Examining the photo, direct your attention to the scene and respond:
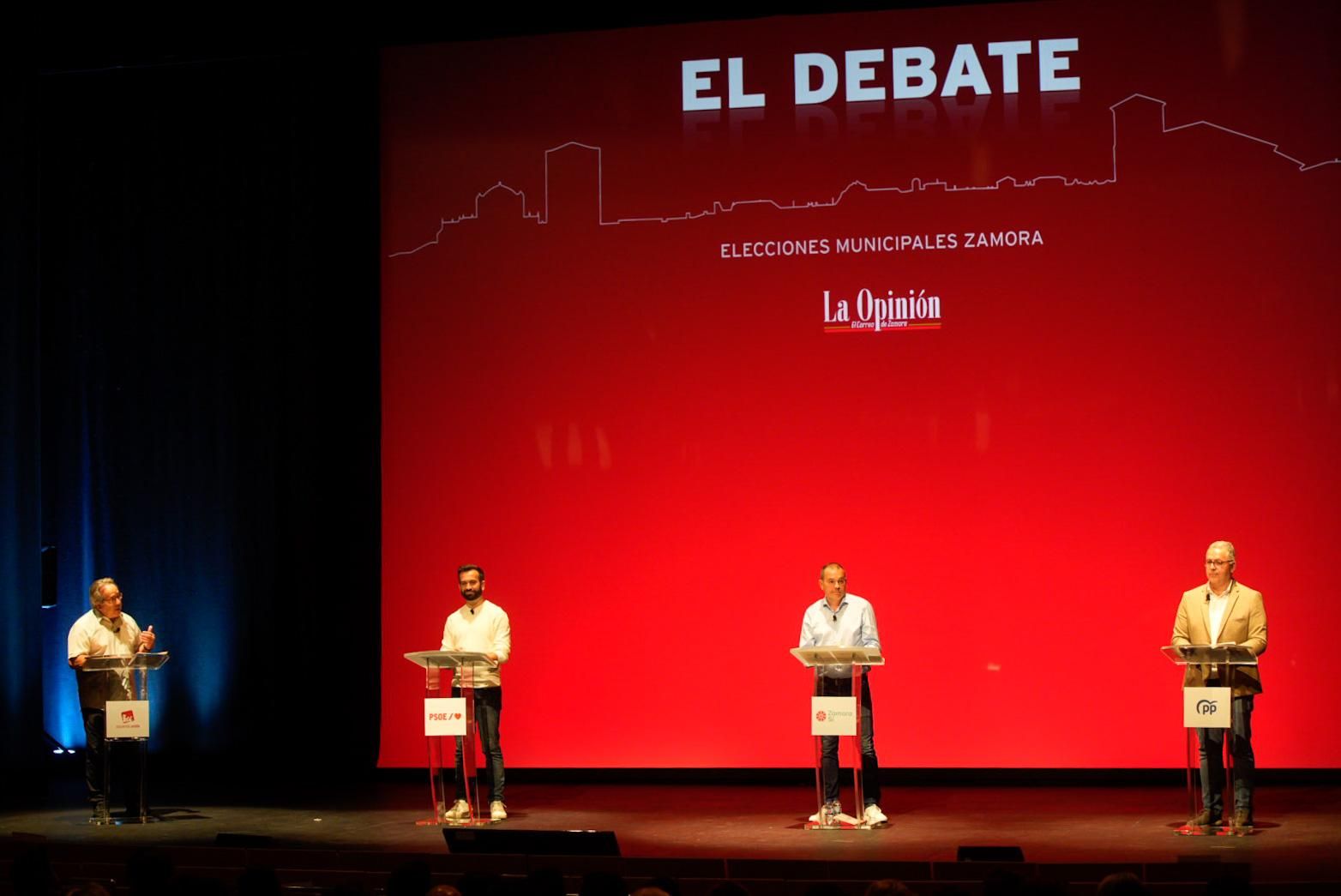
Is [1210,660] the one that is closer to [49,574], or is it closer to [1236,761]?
[1236,761]

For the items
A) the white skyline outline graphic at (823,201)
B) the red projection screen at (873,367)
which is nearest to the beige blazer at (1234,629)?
the red projection screen at (873,367)

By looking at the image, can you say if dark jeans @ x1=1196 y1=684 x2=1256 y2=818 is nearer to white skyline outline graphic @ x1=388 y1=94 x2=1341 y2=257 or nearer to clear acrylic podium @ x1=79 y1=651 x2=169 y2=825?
white skyline outline graphic @ x1=388 y1=94 x2=1341 y2=257

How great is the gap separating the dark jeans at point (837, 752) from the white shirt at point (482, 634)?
5.19 feet

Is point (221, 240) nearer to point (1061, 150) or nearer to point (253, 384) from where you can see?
point (253, 384)

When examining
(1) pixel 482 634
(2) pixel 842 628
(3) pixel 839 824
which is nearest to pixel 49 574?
(1) pixel 482 634

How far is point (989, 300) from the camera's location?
28.7 feet

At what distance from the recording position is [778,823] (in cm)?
762

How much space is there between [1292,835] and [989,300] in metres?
3.24

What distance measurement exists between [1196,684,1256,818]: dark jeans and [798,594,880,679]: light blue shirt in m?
1.54

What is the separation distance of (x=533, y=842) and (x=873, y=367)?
4.46 metres

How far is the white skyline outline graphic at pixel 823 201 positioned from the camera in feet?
28.1

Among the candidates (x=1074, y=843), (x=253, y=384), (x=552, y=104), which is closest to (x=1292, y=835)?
(x=1074, y=843)

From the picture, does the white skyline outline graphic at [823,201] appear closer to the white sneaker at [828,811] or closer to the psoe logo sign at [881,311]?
the psoe logo sign at [881,311]

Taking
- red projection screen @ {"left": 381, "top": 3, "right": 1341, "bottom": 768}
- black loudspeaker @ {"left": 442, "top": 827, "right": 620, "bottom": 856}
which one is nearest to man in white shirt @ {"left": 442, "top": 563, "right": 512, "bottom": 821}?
red projection screen @ {"left": 381, "top": 3, "right": 1341, "bottom": 768}
